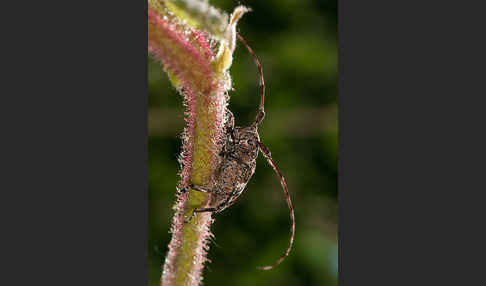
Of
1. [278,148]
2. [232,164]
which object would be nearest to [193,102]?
[232,164]

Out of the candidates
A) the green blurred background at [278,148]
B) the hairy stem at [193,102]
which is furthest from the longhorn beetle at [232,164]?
the green blurred background at [278,148]

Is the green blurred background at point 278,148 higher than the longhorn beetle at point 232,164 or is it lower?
lower

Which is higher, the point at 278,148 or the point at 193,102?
the point at 193,102

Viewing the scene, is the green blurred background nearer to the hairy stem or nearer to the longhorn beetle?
the longhorn beetle

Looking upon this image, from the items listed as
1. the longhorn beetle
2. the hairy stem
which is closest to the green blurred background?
the longhorn beetle

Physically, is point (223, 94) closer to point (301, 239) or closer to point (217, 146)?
point (217, 146)

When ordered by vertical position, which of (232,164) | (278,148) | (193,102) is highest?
(193,102)

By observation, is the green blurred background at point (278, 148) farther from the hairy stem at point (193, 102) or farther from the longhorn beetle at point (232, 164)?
the hairy stem at point (193, 102)

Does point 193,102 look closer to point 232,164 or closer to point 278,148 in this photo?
point 232,164
